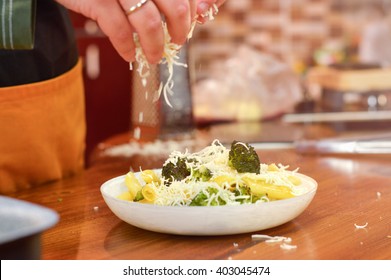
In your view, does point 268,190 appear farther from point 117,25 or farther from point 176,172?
point 117,25

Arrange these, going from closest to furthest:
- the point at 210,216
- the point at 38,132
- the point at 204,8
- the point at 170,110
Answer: the point at 210,216 < the point at 204,8 < the point at 38,132 < the point at 170,110

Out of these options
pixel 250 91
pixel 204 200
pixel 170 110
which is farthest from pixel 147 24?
pixel 250 91

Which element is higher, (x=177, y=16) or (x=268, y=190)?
(x=177, y=16)

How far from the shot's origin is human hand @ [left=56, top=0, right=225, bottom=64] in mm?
1266

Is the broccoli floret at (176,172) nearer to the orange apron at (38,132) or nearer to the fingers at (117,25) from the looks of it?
the fingers at (117,25)

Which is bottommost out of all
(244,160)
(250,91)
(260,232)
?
(250,91)

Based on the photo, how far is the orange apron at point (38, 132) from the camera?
1.66 m

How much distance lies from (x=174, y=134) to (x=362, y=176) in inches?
36.8

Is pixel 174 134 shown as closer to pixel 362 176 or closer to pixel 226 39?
pixel 362 176

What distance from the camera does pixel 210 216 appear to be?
1091 mm

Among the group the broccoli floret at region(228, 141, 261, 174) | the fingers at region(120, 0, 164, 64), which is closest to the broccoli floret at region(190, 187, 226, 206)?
the broccoli floret at region(228, 141, 261, 174)

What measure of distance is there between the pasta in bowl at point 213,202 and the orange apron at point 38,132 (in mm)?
501

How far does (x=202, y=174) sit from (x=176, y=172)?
0.15ft
